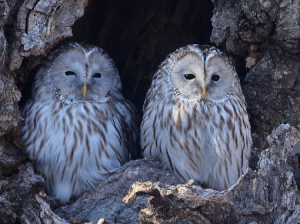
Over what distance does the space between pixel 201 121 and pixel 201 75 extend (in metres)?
0.32

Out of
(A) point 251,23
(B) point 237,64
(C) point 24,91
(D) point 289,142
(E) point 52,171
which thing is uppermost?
(A) point 251,23

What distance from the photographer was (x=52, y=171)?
292 cm

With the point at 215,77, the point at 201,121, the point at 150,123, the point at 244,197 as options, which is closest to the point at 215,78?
the point at 215,77

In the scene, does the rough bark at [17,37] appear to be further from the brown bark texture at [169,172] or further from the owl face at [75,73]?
the owl face at [75,73]

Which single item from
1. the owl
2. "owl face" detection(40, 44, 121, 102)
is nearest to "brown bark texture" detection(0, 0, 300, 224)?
the owl

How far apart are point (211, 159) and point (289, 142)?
24.1 inches

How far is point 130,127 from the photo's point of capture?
324cm

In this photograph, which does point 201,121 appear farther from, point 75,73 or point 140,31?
point 140,31

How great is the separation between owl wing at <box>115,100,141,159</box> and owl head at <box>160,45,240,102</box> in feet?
1.66

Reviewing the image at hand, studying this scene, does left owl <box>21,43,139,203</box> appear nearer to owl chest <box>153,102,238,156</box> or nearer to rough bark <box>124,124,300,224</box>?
owl chest <box>153,102,238,156</box>

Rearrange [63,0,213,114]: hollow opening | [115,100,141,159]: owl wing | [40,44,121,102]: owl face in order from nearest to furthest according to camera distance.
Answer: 1. [40,44,121,102]: owl face
2. [115,100,141,159]: owl wing
3. [63,0,213,114]: hollow opening

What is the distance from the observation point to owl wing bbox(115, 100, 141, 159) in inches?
125

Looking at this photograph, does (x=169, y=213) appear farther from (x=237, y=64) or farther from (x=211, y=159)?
(x=237, y=64)

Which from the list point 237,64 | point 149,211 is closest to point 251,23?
point 237,64
